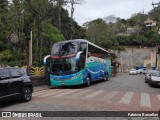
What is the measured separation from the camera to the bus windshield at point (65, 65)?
74.5 feet

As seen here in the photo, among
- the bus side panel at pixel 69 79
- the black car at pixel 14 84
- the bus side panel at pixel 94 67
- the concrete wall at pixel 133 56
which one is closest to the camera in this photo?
the black car at pixel 14 84

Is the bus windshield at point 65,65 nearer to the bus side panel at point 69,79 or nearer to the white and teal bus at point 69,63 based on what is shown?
the white and teal bus at point 69,63

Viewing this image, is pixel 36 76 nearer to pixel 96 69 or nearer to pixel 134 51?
pixel 96 69

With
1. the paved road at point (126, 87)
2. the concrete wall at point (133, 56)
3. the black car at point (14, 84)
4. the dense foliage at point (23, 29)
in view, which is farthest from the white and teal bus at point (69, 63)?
the concrete wall at point (133, 56)

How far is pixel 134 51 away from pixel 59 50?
72263mm

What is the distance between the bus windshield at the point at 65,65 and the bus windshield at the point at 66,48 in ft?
1.93

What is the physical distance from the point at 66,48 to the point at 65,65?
143 cm

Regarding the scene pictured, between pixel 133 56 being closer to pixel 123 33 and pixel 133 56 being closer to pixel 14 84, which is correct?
pixel 123 33

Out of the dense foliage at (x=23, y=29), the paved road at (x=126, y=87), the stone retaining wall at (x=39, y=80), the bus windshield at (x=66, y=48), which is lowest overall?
the paved road at (x=126, y=87)

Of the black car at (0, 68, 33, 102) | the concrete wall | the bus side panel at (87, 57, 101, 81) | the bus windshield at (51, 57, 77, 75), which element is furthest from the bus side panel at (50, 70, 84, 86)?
the concrete wall

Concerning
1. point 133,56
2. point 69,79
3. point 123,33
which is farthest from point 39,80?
point 123,33

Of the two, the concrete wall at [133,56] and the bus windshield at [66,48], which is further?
the concrete wall at [133,56]

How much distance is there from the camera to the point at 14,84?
43.0 ft

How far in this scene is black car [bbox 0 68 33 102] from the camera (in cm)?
1234
